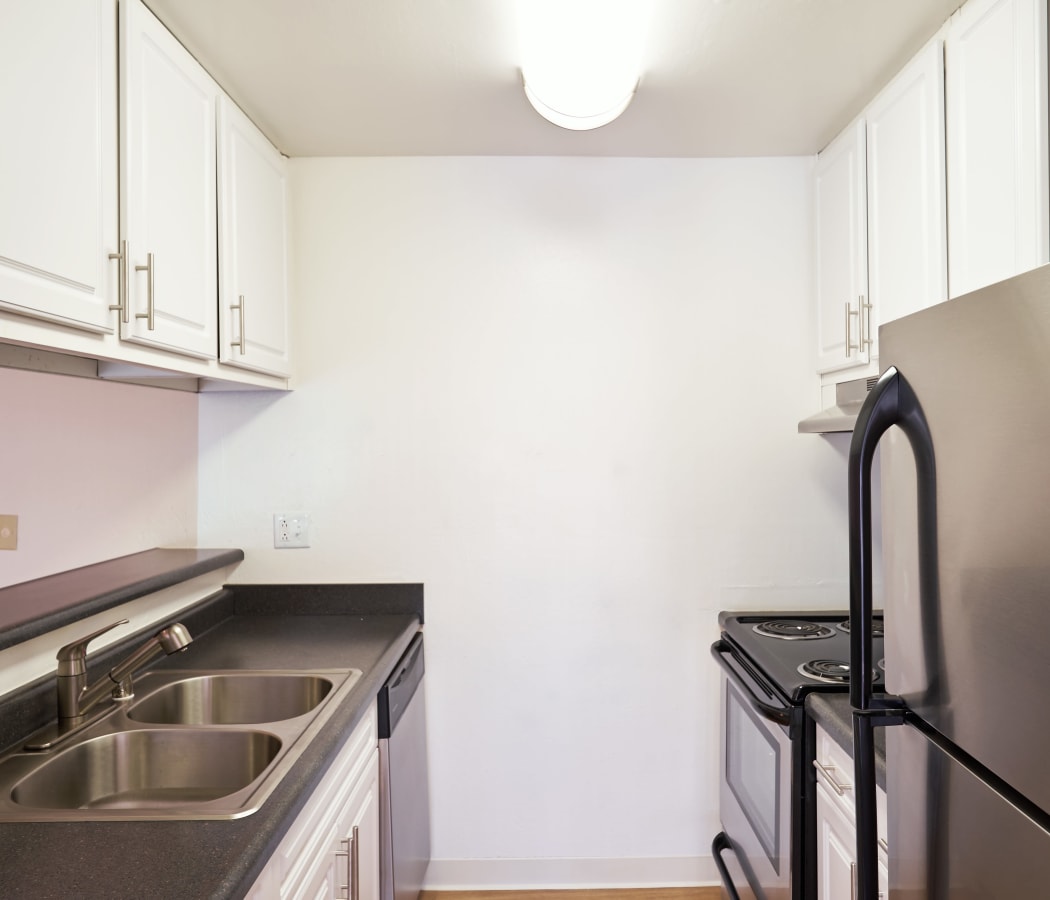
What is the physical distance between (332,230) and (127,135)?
101 cm

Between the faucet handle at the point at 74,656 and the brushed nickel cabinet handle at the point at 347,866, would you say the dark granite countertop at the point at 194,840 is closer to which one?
the faucet handle at the point at 74,656

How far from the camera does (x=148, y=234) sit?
1378mm

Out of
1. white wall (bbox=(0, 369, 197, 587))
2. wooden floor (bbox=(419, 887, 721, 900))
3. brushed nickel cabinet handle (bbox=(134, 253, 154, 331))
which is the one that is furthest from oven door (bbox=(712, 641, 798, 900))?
white wall (bbox=(0, 369, 197, 587))

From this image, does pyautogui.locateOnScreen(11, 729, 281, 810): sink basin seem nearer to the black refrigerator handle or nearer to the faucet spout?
the faucet spout

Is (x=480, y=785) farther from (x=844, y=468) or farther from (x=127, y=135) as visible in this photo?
(x=127, y=135)

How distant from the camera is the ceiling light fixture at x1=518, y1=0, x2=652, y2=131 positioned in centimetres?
150

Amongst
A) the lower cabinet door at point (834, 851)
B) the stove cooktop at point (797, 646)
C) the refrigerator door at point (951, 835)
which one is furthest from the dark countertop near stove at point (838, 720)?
the refrigerator door at point (951, 835)

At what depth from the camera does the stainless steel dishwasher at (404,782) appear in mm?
1756

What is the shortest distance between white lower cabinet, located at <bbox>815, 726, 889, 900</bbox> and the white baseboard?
3.07 feet

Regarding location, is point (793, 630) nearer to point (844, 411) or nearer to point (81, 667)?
point (844, 411)

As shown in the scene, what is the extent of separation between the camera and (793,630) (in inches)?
81.1

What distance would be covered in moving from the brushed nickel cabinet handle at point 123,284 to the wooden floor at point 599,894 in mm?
1977

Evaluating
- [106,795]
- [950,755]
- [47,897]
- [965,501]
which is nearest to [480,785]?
[106,795]

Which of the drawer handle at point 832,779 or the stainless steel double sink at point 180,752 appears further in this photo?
the drawer handle at point 832,779
